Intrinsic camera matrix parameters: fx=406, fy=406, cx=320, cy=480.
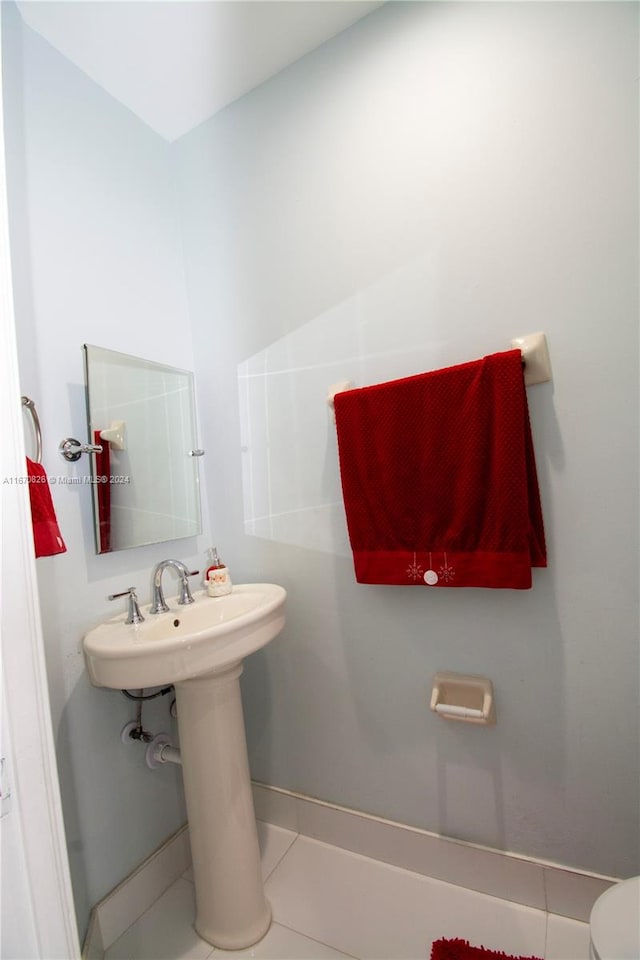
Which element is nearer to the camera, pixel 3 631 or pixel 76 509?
pixel 3 631

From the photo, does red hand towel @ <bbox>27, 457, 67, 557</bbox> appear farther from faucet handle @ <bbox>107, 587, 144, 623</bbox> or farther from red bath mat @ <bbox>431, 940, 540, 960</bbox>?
red bath mat @ <bbox>431, 940, 540, 960</bbox>

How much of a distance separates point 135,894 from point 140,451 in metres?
1.29

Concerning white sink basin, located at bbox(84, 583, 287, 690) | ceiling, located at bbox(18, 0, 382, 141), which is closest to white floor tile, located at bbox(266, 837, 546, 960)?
white sink basin, located at bbox(84, 583, 287, 690)

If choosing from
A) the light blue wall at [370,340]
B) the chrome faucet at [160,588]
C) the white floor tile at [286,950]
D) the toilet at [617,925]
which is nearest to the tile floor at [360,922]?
the white floor tile at [286,950]

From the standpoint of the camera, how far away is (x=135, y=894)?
1162 mm

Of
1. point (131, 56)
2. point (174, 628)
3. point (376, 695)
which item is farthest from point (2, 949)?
point (131, 56)

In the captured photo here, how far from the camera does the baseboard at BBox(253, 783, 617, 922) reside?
3.43ft

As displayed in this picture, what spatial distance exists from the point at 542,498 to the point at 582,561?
18cm

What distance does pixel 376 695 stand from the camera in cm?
126

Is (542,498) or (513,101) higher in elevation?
(513,101)

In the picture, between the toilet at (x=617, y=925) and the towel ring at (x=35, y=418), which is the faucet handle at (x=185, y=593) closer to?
the towel ring at (x=35, y=418)

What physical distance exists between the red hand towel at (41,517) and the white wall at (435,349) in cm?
64

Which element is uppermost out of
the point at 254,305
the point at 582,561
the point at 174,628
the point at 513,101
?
the point at 513,101

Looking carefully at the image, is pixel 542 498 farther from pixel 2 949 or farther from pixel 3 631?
pixel 2 949
